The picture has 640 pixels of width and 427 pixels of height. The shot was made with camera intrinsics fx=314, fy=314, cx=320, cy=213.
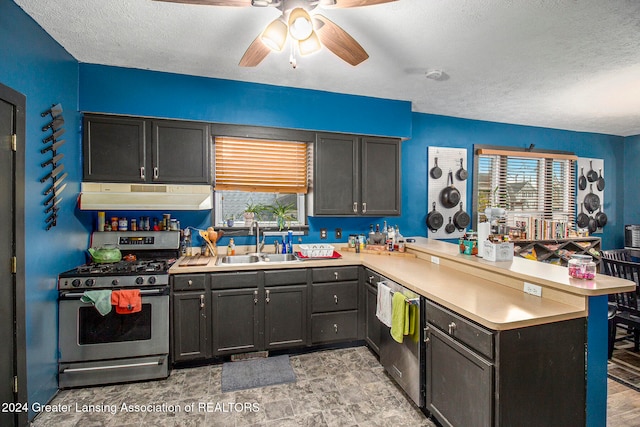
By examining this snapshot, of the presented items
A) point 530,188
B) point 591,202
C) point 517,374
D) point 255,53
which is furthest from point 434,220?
point 255,53

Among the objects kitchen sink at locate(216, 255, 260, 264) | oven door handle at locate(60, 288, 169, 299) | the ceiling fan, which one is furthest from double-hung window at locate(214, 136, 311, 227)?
A: the ceiling fan

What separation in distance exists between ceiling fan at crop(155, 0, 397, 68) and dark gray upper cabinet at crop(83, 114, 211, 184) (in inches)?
52.0

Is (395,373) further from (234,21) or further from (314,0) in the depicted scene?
(234,21)

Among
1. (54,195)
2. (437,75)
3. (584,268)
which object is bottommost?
(584,268)

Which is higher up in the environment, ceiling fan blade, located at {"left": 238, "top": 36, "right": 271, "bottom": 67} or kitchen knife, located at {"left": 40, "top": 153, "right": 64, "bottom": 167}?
ceiling fan blade, located at {"left": 238, "top": 36, "right": 271, "bottom": 67}

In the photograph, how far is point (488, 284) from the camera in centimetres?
231

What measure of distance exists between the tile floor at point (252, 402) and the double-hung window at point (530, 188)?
3.13 metres

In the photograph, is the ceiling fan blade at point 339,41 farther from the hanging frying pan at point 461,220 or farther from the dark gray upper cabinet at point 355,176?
the hanging frying pan at point 461,220

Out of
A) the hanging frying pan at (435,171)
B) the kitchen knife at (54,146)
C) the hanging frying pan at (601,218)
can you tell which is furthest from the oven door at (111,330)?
the hanging frying pan at (601,218)

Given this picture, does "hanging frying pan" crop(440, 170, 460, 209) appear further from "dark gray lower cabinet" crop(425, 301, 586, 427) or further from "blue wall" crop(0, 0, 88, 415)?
"blue wall" crop(0, 0, 88, 415)

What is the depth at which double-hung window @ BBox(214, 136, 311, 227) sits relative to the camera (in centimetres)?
343

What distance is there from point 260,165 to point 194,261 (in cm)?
126

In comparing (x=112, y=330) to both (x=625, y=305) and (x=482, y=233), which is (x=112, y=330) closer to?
(x=482, y=233)

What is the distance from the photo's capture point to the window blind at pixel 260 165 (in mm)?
3420
